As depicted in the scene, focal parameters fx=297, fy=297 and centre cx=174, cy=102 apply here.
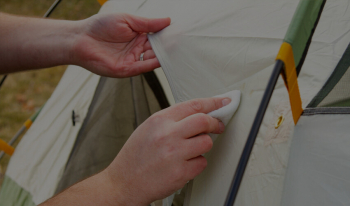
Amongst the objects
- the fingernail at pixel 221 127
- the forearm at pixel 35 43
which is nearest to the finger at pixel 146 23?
the forearm at pixel 35 43

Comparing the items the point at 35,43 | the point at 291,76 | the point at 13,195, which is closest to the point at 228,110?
the point at 291,76

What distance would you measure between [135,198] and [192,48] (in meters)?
0.33

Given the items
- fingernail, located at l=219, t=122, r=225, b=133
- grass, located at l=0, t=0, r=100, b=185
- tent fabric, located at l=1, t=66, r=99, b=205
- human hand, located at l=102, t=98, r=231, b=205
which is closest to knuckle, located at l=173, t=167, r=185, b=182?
human hand, located at l=102, t=98, r=231, b=205

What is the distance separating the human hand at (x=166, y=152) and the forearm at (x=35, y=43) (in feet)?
1.65

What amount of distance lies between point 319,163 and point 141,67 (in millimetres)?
514

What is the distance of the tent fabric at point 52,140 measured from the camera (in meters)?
1.07

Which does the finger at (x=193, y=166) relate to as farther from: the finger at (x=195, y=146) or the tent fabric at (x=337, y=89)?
the tent fabric at (x=337, y=89)

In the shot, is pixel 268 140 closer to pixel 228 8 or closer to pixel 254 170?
pixel 254 170

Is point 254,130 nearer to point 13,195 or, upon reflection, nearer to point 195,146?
point 195,146

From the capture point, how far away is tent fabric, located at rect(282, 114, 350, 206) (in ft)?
1.50

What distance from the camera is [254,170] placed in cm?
53

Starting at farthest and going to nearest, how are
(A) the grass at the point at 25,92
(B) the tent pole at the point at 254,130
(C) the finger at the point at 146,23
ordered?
(A) the grass at the point at 25,92
(C) the finger at the point at 146,23
(B) the tent pole at the point at 254,130

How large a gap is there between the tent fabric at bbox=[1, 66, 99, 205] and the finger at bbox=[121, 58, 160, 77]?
35 cm

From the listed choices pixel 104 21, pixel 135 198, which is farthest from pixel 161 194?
pixel 104 21
